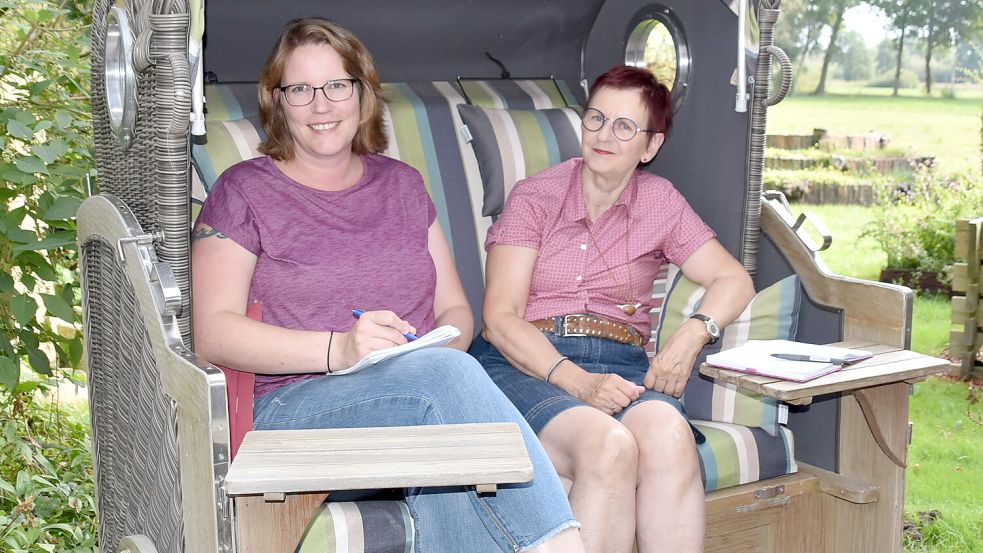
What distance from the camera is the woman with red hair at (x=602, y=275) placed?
2643mm

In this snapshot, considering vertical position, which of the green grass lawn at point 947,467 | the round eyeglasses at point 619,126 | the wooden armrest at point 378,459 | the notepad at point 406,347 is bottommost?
the green grass lawn at point 947,467

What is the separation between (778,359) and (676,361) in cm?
35

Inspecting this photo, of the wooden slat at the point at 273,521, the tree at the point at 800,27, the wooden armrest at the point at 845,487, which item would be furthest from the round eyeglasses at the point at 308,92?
the tree at the point at 800,27

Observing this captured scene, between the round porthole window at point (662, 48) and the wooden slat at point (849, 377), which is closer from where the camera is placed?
the wooden slat at point (849, 377)

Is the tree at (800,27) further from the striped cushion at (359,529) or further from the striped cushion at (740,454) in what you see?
the striped cushion at (359,529)

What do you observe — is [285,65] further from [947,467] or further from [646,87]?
[947,467]

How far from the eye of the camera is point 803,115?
819 cm

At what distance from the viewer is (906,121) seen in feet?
25.6

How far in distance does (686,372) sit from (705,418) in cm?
15

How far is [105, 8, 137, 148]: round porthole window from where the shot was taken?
2207 mm

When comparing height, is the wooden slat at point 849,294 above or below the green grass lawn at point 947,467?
above

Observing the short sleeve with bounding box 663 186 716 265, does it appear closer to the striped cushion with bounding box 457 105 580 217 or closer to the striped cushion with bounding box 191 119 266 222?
the striped cushion with bounding box 457 105 580 217

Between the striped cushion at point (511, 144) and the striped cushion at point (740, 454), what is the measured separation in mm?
887

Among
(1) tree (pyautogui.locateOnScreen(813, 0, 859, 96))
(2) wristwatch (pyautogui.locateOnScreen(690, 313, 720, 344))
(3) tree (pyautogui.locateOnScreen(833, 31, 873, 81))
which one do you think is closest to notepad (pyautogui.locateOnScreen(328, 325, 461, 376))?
(2) wristwatch (pyautogui.locateOnScreen(690, 313, 720, 344))
